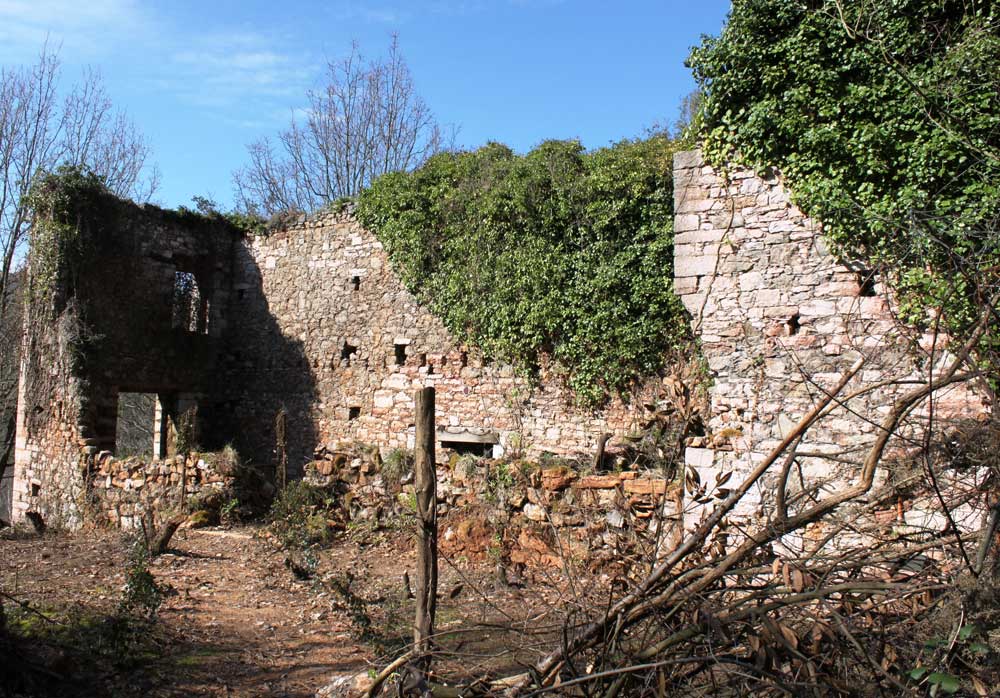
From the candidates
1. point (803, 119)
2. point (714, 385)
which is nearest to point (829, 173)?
point (803, 119)

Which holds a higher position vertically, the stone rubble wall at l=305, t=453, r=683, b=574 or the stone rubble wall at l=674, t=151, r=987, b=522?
the stone rubble wall at l=674, t=151, r=987, b=522

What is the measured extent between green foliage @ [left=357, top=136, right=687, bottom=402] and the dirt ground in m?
3.19

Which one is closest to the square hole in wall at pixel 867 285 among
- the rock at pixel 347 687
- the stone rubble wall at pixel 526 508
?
the stone rubble wall at pixel 526 508

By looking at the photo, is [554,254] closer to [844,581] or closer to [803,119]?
[803,119]

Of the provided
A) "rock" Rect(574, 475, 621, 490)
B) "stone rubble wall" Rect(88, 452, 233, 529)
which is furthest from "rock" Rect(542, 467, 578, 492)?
"stone rubble wall" Rect(88, 452, 233, 529)

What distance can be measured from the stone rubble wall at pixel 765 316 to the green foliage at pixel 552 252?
2230mm

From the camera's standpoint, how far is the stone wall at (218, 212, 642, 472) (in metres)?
10.1

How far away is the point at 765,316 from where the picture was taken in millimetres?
6230

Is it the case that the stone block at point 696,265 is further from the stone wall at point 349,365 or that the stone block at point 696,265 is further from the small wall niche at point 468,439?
the small wall niche at point 468,439

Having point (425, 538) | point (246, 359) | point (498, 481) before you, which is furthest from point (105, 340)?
point (425, 538)

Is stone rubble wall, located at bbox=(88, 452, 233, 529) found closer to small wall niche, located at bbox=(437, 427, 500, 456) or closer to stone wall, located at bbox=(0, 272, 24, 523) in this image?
small wall niche, located at bbox=(437, 427, 500, 456)

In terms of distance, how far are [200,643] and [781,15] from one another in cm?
681

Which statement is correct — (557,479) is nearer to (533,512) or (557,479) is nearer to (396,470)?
(533,512)

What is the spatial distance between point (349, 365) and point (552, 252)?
173 inches
